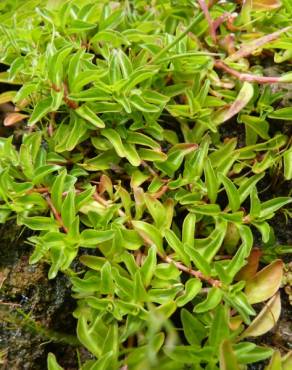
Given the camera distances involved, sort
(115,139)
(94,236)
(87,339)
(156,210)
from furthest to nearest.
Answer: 1. (115,139)
2. (156,210)
3. (94,236)
4. (87,339)

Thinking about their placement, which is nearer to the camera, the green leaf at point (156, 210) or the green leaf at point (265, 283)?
the green leaf at point (265, 283)

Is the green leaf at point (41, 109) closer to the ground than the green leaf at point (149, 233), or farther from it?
farther from it

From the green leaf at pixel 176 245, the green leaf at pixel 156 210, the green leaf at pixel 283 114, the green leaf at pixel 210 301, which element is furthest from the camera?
the green leaf at pixel 283 114

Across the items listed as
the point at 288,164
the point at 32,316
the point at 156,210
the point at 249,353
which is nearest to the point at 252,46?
the point at 288,164

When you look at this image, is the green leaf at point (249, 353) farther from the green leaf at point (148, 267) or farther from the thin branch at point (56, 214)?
the thin branch at point (56, 214)

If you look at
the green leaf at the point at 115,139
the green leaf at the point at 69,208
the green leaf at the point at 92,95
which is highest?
the green leaf at the point at 92,95

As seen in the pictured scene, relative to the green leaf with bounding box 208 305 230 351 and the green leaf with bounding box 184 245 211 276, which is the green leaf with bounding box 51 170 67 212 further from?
the green leaf with bounding box 208 305 230 351

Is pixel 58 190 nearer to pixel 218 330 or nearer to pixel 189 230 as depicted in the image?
pixel 189 230

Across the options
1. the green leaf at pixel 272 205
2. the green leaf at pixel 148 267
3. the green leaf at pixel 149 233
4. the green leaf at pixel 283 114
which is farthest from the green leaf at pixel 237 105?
the green leaf at pixel 148 267

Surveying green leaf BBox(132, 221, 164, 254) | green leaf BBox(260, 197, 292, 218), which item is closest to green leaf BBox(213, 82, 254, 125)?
green leaf BBox(260, 197, 292, 218)
